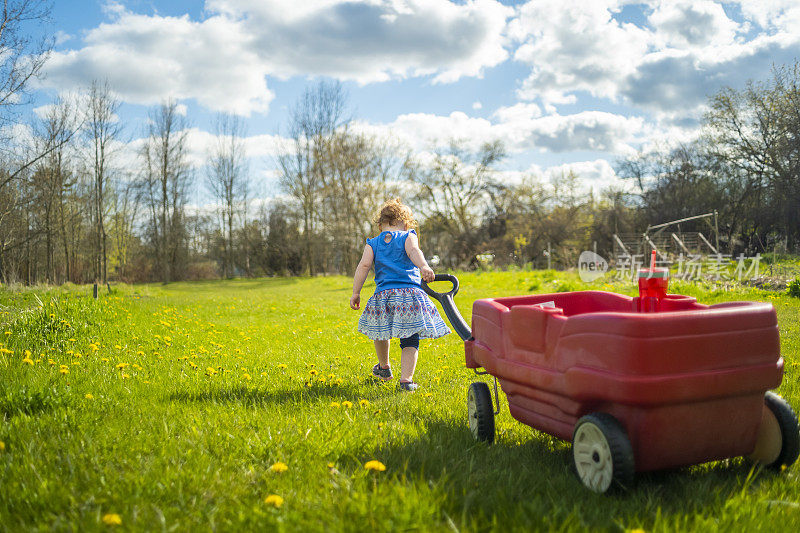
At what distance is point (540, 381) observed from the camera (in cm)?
250

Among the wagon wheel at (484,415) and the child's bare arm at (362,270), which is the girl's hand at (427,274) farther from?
the wagon wheel at (484,415)

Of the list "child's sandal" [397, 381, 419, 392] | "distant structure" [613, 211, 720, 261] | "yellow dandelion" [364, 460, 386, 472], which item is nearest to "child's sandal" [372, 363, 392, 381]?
"child's sandal" [397, 381, 419, 392]

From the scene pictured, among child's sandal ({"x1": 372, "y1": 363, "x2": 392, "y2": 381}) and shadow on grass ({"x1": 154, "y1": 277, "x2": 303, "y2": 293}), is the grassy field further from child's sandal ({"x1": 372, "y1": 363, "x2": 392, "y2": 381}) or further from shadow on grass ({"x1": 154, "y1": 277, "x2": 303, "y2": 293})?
shadow on grass ({"x1": 154, "y1": 277, "x2": 303, "y2": 293})

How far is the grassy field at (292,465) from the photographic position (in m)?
Result: 1.93

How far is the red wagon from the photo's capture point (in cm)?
203

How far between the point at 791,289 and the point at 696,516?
10.7 m

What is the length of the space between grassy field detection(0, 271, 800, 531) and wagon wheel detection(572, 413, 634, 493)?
8cm

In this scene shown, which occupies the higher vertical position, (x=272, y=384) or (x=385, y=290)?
(x=385, y=290)

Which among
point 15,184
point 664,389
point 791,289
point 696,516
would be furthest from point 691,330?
point 15,184

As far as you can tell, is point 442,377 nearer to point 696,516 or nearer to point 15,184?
point 696,516

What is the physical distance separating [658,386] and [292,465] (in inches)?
63.1

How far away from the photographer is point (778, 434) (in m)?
2.46

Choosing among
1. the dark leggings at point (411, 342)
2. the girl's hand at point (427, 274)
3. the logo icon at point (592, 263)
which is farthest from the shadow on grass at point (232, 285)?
the girl's hand at point (427, 274)

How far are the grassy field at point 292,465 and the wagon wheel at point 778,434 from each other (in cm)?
8
